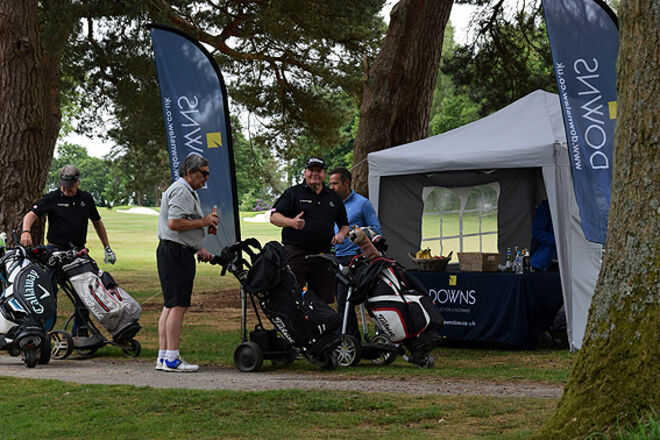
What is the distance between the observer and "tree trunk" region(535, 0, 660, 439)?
155 inches

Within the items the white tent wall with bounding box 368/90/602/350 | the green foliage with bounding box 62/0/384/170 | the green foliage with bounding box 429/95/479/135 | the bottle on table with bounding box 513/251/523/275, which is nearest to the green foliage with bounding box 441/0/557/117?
the green foliage with bounding box 62/0/384/170

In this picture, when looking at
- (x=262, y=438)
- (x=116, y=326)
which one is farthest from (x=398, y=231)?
(x=262, y=438)

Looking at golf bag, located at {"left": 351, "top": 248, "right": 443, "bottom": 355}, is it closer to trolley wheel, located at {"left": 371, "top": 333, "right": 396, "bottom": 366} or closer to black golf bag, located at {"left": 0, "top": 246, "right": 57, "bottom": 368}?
trolley wheel, located at {"left": 371, "top": 333, "right": 396, "bottom": 366}

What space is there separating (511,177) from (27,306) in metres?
6.40

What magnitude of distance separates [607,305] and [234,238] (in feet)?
17.8

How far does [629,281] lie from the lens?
4.09 meters

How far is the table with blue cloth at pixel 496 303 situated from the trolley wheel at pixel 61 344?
146 inches

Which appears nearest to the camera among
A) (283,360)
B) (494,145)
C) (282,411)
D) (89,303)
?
(282,411)

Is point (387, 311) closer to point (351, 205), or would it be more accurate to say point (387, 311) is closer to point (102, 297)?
point (351, 205)

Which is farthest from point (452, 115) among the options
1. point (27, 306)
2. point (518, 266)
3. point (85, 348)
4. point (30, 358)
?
point (30, 358)

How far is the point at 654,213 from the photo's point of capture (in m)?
4.05

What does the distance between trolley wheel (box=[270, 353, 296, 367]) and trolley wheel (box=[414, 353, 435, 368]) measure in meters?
1.07

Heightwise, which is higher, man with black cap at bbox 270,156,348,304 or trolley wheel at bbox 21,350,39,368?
man with black cap at bbox 270,156,348,304

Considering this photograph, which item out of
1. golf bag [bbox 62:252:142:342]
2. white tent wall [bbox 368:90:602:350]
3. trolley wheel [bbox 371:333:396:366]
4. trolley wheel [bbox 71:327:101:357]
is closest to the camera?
trolley wheel [bbox 371:333:396:366]
